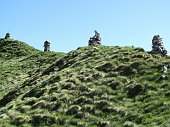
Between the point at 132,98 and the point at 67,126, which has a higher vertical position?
the point at 132,98

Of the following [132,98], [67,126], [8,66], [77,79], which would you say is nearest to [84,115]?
[67,126]

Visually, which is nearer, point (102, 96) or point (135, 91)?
point (135, 91)

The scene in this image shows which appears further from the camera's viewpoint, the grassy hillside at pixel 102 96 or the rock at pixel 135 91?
the rock at pixel 135 91

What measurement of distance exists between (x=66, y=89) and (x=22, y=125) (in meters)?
7.68

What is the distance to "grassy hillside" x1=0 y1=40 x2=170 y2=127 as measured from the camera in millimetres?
29031

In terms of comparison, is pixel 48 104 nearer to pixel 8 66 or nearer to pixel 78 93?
pixel 78 93

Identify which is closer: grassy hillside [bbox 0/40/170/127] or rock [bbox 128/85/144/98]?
grassy hillside [bbox 0/40/170/127]

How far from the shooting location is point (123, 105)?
3138cm

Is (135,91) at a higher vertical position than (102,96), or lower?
higher

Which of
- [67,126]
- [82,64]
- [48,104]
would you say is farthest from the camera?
[82,64]

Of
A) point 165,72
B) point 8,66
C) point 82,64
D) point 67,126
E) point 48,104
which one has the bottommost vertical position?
point 67,126

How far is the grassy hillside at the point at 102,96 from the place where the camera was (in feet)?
95.2

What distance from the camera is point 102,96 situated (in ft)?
110

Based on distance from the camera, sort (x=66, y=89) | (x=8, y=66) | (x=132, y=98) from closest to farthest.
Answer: (x=132, y=98), (x=66, y=89), (x=8, y=66)
